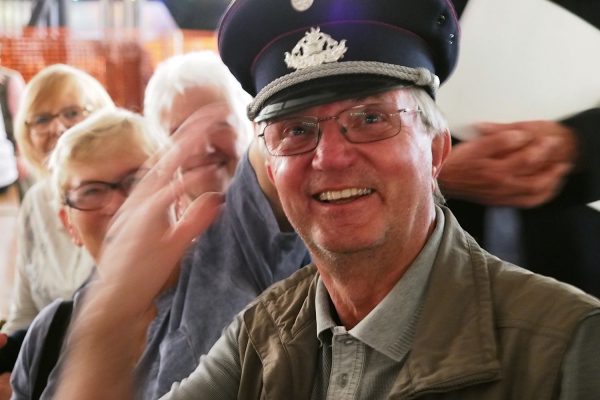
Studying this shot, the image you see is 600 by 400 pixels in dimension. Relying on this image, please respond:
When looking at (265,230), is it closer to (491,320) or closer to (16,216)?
(491,320)

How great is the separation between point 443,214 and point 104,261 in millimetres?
631

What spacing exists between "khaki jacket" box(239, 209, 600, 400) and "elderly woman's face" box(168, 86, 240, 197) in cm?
61

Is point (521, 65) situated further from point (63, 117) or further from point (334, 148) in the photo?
point (63, 117)

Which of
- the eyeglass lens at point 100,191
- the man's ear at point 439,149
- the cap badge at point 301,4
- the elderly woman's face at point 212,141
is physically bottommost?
the eyeglass lens at point 100,191

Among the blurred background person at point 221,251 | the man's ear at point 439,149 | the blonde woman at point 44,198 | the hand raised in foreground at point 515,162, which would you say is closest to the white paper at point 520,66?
the hand raised in foreground at point 515,162

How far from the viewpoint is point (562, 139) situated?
4.43ft

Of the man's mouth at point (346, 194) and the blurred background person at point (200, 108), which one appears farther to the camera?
the blurred background person at point (200, 108)

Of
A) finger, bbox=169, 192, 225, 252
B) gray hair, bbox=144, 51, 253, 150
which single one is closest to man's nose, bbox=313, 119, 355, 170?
finger, bbox=169, 192, 225, 252

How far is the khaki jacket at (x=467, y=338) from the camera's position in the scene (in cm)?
96

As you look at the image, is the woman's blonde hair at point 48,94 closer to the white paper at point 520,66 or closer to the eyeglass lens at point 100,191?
the eyeglass lens at point 100,191

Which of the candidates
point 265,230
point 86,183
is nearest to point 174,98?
point 86,183

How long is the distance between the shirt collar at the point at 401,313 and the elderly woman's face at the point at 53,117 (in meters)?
1.40

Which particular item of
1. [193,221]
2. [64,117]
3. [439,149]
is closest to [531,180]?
[439,149]

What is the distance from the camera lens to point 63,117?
86.7 inches
